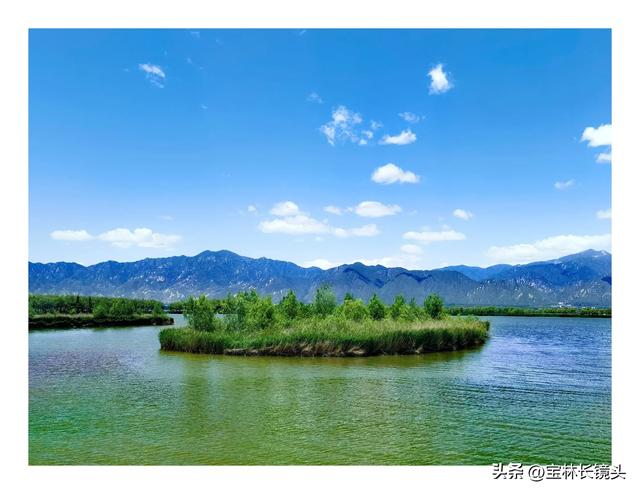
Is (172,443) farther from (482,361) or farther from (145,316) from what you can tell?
(145,316)

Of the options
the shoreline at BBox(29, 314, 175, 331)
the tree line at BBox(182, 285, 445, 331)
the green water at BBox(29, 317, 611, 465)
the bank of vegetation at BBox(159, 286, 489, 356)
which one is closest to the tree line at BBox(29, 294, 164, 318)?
the shoreline at BBox(29, 314, 175, 331)

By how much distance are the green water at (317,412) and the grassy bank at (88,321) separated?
34926 millimetres

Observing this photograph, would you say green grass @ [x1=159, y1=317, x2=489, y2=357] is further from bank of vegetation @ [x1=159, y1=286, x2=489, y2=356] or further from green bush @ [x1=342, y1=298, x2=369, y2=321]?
green bush @ [x1=342, y1=298, x2=369, y2=321]

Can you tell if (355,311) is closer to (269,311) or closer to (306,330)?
(306,330)

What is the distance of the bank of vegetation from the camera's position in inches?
1087

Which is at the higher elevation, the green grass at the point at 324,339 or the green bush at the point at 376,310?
the green bush at the point at 376,310

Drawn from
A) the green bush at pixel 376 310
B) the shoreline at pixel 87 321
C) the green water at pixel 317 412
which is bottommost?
the shoreline at pixel 87 321

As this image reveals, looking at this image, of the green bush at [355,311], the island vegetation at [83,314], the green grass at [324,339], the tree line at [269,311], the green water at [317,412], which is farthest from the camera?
the island vegetation at [83,314]

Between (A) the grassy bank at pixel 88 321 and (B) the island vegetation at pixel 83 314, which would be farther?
(B) the island vegetation at pixel 83 314

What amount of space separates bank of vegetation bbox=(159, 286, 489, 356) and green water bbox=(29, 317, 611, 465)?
6.96 feet

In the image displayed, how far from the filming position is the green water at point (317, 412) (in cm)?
1163

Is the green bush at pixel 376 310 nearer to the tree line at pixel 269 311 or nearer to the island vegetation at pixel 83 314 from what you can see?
the tree line at pixel 269 311

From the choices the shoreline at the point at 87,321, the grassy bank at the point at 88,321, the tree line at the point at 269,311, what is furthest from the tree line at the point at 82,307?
the tree line at the point at 269,311
